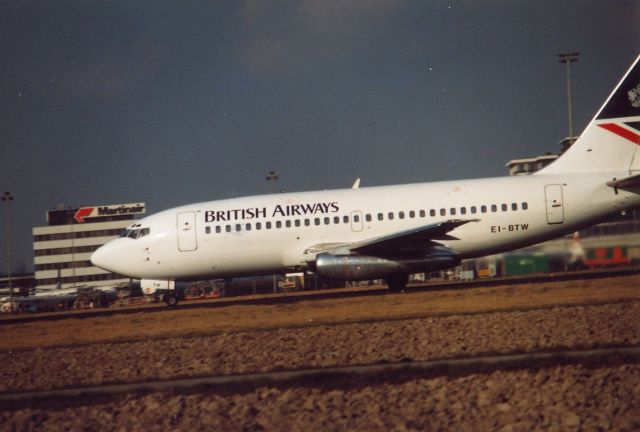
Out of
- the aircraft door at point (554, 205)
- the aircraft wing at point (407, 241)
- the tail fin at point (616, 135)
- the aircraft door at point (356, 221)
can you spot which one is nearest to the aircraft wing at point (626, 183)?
the tail fin at point (616, 135)

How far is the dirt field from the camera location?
6078 mm

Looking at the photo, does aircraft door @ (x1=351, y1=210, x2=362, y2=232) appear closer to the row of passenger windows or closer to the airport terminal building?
the row of passenger windows

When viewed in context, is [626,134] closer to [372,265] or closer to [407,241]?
[407,241]

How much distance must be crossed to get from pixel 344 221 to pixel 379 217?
3.87ft

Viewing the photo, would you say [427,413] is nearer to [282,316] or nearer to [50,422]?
[50,422]

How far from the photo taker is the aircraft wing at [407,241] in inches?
720

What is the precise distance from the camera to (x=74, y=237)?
9606 centimetres

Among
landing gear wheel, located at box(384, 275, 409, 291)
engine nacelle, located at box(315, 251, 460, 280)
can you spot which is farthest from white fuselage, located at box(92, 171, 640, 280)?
landing gear wheel, located at box(384, 275, 409, 291)

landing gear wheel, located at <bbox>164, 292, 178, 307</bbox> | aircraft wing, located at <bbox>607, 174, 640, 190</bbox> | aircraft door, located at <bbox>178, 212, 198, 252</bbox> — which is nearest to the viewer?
aircraft wing, located at <bbox>607, 174, 640, 190</bbox>

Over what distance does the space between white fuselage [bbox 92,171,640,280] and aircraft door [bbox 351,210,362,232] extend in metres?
0.03

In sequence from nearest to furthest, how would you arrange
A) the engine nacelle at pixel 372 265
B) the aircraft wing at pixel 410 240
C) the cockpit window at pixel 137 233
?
the aircraft wing at pixel 410 240 → the engine nacelle at pixel 372 265 → the cockpit window at pixel 137 233

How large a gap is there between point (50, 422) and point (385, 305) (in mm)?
10286

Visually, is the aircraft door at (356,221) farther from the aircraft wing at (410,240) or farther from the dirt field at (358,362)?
the dirt field at (358,362)

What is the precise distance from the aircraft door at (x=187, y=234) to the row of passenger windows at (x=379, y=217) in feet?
2.01
